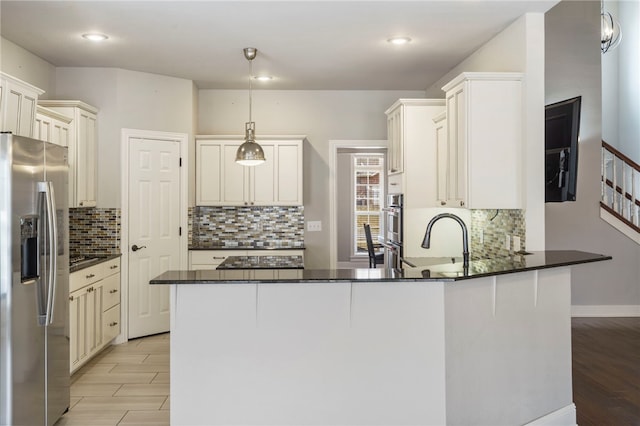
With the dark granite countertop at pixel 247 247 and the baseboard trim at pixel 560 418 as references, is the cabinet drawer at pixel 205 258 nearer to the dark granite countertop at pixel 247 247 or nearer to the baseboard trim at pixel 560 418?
the dark granite countertop at pixel 247 247

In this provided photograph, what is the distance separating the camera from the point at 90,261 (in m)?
4.52

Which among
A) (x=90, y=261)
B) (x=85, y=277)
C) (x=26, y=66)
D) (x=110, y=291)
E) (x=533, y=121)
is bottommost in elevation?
(x=110, y=291)

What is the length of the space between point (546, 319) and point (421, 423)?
104 centimetres

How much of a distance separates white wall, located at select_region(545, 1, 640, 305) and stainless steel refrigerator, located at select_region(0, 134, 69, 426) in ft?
16.7

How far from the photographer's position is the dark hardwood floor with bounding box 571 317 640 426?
11.1 ft

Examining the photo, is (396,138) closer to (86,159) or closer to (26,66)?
(86,159)

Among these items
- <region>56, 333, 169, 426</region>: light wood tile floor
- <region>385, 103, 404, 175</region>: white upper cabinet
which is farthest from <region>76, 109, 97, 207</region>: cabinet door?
<region>385, 103, 404, 175</region>: white upper cabinet

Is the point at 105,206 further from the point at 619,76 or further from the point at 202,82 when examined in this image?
the point at 619,76

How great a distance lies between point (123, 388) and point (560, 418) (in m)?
3.07

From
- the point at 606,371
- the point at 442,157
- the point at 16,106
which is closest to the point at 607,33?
the point at 442,157

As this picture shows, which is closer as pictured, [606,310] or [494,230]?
[494,230]

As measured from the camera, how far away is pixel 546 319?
3121mm

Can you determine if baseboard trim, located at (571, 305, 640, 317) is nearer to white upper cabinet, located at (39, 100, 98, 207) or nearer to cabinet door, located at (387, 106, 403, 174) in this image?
cabinet door, located at (387, 106, 403, 174)

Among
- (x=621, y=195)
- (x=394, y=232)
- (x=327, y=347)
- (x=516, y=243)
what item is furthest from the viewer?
(x=621, y=195)
